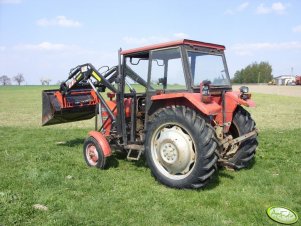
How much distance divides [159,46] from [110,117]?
2153 mm

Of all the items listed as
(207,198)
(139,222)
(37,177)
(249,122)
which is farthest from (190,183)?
(37,177)

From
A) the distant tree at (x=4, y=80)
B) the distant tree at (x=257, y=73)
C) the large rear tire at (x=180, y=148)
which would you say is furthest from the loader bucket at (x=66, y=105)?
the distant tree at (x=4, y=80)

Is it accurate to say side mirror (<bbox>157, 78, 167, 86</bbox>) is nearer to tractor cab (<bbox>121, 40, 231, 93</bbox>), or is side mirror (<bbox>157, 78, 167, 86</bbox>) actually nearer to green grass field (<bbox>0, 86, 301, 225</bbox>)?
tractor cab (<bbox>121, 40, 231, 93</bbox>)

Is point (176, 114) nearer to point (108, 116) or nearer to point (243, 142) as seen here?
point (243, 142)

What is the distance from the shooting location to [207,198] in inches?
214

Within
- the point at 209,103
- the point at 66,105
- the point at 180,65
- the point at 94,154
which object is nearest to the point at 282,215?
the point at 209,103

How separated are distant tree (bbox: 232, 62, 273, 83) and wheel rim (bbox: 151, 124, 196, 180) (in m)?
118

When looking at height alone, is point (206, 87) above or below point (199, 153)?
above

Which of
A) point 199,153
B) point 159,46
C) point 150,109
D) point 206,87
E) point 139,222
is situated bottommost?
point 139,222

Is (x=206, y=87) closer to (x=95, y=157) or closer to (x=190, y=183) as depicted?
(x=190, y=183)

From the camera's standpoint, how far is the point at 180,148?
5.71m

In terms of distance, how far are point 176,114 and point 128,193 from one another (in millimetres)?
1545

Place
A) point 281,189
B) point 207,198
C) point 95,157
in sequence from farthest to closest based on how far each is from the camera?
point 95,157 → point 281,189 → point 207,198

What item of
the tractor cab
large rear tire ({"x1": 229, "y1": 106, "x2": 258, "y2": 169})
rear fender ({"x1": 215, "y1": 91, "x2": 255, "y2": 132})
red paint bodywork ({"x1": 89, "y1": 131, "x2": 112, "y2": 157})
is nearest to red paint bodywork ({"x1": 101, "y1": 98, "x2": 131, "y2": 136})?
red paint bodywork ({"x1": 89, "y1": 131, "x2": 112, "y2": 157})
